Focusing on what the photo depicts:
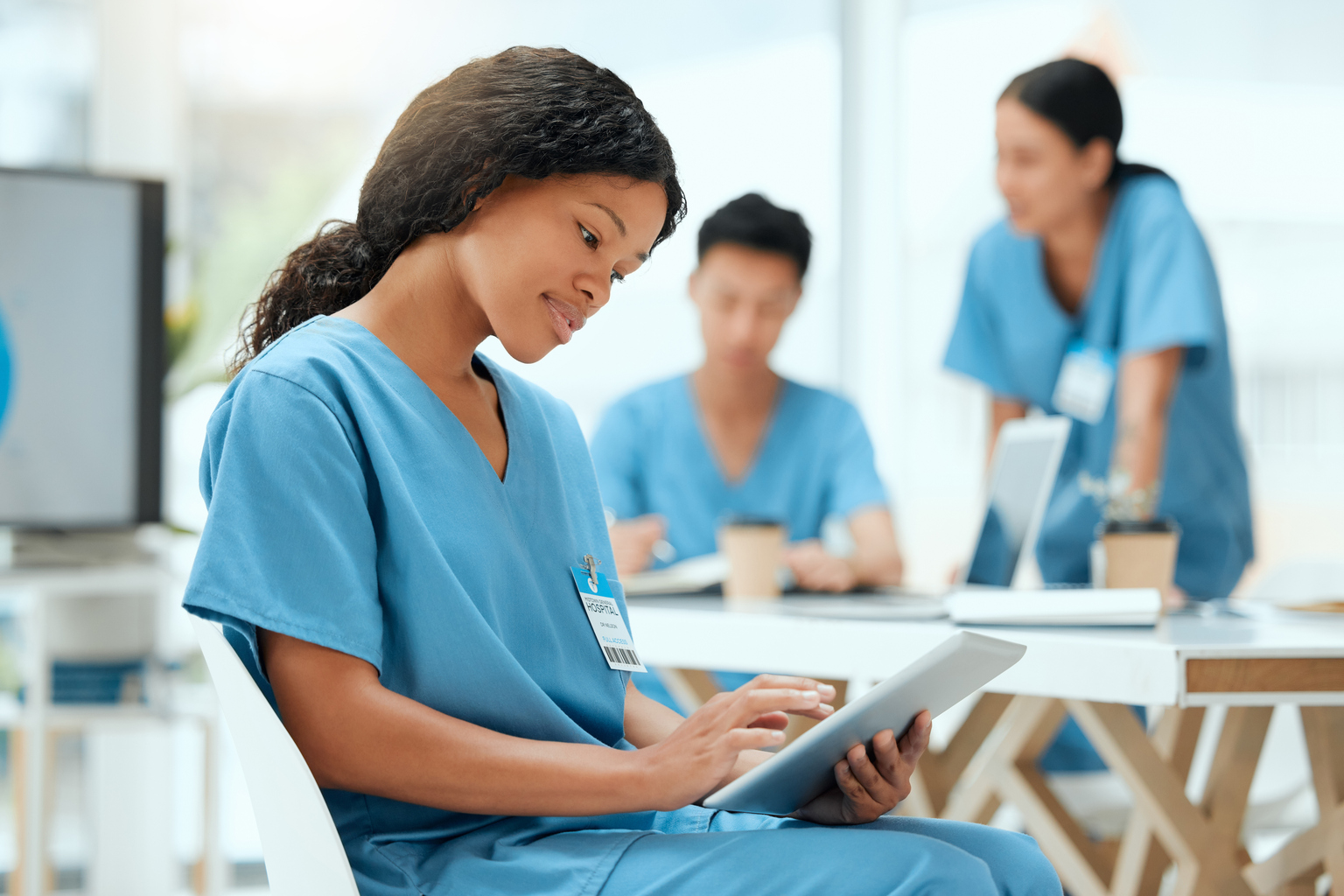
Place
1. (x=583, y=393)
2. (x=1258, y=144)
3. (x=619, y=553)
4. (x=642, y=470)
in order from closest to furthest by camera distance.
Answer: (x=619, y=553)
(x=642, y=470)
(x=1258, y=144)
(x=583, y=393)

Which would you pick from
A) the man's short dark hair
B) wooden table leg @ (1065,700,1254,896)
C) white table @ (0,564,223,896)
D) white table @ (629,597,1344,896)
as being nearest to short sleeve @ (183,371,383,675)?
white table @ (629,597,1344,896)

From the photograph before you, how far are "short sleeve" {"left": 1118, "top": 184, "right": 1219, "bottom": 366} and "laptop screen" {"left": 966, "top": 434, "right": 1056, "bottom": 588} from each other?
492 millimetres

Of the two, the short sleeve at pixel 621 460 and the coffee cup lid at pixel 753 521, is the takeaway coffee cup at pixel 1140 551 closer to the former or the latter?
the coffee cup lid at pixel 753 521

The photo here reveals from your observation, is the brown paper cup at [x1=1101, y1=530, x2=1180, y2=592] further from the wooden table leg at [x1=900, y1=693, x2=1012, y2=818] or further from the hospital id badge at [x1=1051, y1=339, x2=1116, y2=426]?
the hospital id badge at [x1=1051, y1=339, x2=1116, y2=426]

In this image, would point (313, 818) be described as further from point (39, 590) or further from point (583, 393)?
point (583, 393)

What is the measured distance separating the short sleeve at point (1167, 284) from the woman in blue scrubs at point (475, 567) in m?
1.35

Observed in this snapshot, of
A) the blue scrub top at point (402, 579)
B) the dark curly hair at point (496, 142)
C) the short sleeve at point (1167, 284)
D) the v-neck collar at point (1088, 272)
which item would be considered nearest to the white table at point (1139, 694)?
the blue scrub top at point (402, 579)

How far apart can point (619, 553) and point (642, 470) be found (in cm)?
35

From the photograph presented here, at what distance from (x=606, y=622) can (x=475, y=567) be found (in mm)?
166

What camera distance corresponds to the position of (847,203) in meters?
3.57

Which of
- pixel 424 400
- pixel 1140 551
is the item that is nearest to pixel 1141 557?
pixel 1140 551

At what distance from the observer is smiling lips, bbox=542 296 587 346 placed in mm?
932

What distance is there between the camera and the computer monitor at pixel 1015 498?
1605 mm

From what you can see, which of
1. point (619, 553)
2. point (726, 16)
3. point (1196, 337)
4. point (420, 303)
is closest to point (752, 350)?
point (619, 553)
